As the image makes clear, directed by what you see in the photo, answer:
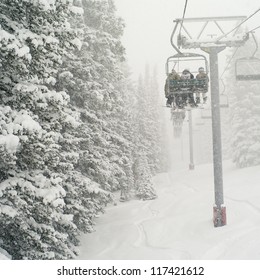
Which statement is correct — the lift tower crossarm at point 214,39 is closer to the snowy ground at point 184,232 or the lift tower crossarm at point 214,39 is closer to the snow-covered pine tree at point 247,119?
the snowy ground at point 184,232

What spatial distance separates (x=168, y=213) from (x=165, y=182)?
15927 mm

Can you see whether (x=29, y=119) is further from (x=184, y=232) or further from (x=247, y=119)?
(x=247, y=119)

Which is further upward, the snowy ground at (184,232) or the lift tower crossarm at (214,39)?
the lift tower crossarm at (214,39)

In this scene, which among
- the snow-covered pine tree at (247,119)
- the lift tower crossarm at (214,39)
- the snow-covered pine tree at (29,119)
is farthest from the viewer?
the snow-covered pine tree at (247,119)

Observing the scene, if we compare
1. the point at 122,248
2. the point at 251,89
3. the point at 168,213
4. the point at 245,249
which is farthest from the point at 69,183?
the point at 251,89

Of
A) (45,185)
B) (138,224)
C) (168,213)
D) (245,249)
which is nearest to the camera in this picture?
(45,185)

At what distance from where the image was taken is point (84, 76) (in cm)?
1410

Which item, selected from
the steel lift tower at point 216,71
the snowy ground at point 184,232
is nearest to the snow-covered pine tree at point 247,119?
the snowy ground at point 184,232

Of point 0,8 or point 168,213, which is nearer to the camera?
point 0,8

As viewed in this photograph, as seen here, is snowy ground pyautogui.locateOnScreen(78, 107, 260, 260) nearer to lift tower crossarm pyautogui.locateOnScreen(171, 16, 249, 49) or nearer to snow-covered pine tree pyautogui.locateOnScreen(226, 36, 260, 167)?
lift tower crossarm pyautogui.locateOnScreen(171, 16, 249, 49)

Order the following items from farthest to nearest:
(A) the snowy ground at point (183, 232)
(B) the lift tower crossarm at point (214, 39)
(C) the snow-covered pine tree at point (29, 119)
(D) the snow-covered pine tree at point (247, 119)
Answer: (D) the snow-covered pine tree at point (247, 119), (B) the lift tower crossarm at point (214, 39), (A) the snowy ground at point (183, 232), (C) the snow-covered pine tree at point (29, 119)

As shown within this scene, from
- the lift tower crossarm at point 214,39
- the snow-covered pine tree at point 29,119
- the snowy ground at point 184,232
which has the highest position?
the lift tower crossarm at point 214,39

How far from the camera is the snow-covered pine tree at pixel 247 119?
32438 millimetres
